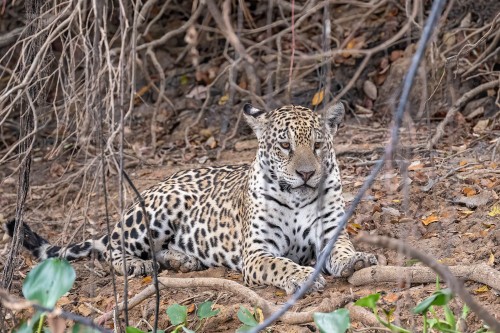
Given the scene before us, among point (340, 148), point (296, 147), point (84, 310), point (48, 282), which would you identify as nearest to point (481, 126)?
point (340, 148)

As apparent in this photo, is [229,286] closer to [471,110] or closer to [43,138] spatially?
[471,110]

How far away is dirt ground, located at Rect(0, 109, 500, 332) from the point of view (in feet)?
20.8

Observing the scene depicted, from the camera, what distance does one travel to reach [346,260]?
265 inches

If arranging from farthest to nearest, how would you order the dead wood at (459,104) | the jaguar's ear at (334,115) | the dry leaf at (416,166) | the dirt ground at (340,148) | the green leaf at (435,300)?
the dead wood at (459,104) < the dry leaf at (416,166) < the jaguar's ear at (334,115) < the dirt ground at (340,148) < the green leaf at (435,300)

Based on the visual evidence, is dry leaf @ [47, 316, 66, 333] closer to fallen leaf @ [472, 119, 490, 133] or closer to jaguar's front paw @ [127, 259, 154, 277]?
jaguar's front paw @ [127, 259, 154, 277]

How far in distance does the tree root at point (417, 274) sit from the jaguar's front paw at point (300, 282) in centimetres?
23

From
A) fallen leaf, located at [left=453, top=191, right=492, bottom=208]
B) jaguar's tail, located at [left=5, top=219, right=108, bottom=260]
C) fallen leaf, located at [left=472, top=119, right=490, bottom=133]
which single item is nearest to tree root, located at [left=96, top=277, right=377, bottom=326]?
jaguar's tail, located at [left=5, top=219, right=108, bottom=260]

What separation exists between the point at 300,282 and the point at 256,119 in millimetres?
1636

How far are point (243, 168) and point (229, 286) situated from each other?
1958 mm

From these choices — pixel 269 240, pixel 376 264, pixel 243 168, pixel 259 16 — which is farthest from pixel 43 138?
pixel 376 264

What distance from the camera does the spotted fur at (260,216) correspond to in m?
7.04

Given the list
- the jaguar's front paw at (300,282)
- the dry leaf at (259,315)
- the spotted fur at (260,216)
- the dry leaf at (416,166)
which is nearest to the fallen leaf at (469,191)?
the dry leaf at (416,166)

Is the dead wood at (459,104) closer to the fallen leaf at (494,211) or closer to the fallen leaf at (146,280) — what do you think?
the fallen leaf at (494,211)

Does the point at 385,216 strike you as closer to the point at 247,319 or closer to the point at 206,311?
the point at 206,311
